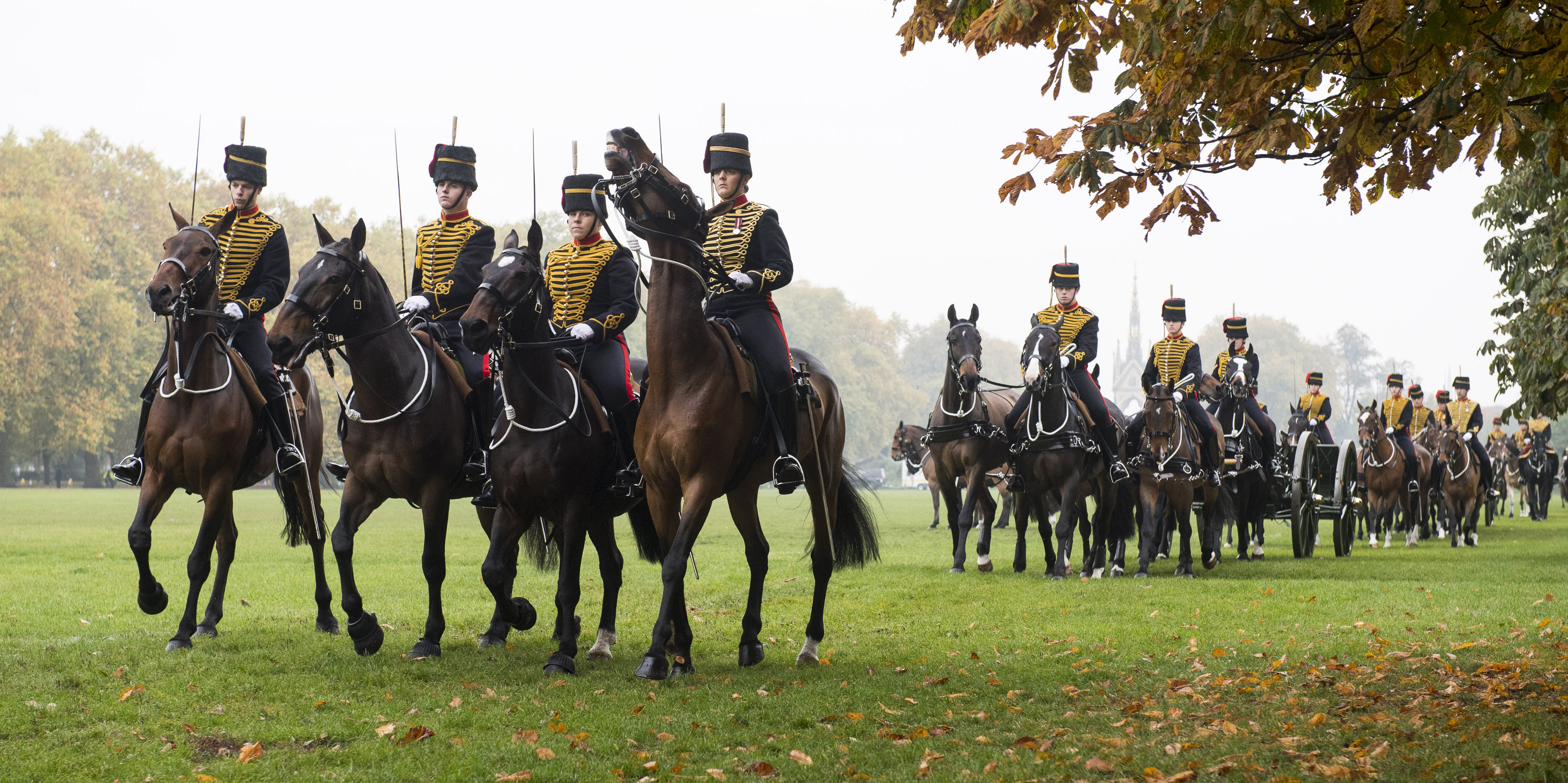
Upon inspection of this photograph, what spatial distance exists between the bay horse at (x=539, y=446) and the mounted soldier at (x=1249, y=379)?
11.1 m

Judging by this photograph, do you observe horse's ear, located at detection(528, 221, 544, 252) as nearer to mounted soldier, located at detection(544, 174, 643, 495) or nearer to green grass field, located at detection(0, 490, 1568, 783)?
mounted soldier, located at detection(544, 174, 643, 495)

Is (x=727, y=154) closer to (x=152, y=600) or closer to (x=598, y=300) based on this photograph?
(x=598, y=300)

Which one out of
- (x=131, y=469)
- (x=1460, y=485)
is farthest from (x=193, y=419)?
(x=1460, y=485)

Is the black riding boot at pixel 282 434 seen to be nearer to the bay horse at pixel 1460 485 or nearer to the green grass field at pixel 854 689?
the green grass field at pixel 854 689

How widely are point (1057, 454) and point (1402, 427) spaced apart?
10560 mm

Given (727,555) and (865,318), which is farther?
(865,318)

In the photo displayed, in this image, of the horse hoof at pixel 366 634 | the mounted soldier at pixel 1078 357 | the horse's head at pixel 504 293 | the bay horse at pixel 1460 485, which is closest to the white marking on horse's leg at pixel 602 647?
the horse hoof at pixel 366 634

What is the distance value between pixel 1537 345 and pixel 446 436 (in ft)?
42.5

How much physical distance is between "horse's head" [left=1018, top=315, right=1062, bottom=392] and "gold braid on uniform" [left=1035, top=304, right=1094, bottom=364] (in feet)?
1.81

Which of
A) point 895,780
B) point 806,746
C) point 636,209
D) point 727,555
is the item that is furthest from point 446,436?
point 727,555

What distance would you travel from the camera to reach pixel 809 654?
877 cm

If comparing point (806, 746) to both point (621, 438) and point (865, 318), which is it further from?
point (865, 318)

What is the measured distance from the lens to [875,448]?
90.7m

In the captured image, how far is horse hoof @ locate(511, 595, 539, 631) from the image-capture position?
8.96m
